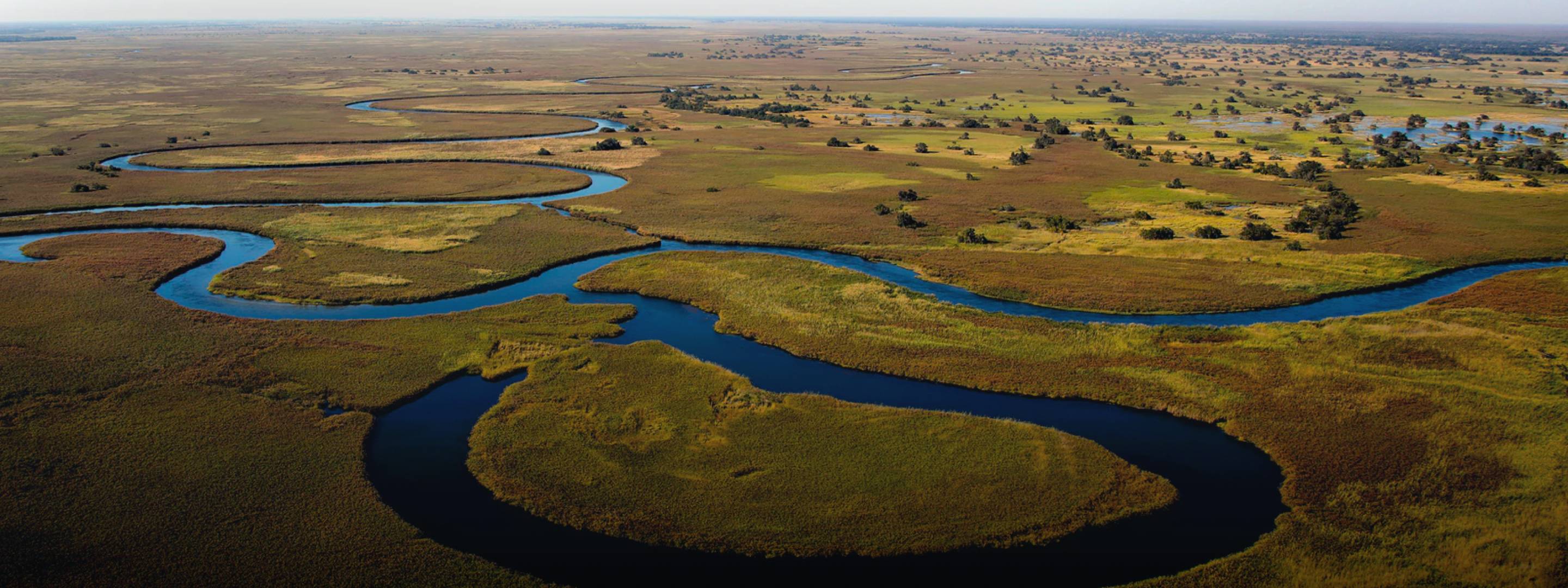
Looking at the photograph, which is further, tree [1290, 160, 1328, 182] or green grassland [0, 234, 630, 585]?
tree [1290, 160, 1328, 182]

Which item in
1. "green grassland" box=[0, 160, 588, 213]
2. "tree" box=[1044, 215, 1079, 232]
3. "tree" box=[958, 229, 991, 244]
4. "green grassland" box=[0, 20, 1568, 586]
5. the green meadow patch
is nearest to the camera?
"green grassland" box=[0, 20, 1568, 586]

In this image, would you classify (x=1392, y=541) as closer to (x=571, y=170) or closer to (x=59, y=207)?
(x=571, y=170)

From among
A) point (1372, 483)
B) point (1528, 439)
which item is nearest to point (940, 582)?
point (1372, 483)

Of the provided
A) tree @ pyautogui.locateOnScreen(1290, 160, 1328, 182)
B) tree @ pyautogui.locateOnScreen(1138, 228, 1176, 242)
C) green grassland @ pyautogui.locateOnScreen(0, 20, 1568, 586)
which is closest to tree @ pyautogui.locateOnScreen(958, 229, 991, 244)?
green grassland @ pyautogui.locateOnScreen(0, 20, 1568, 586)

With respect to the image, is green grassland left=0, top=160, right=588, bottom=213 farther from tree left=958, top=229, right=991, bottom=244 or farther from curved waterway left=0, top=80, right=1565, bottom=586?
tree left=958, top=229, right=991, bottom=244

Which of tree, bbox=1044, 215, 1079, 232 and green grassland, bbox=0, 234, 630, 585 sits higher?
tree, bbox=1044, 215, 1079, 232

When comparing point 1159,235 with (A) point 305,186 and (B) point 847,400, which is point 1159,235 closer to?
(B) point 847,400
